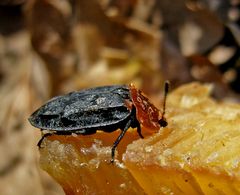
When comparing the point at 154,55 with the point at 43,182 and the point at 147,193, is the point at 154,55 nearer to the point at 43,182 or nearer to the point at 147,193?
the point at 43,182

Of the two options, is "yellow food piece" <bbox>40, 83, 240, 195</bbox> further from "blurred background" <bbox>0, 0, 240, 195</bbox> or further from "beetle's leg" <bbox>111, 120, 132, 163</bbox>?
"blurred background" <bbox>0, 0, 240, 195</bbox>

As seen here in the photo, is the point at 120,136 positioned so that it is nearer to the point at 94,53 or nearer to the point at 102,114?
the point at 102,114

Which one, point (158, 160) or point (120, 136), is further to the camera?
point (120, 136)

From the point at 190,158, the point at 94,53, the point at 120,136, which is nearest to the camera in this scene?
the point at 190,158

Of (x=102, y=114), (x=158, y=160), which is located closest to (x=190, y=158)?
(x=158, y=160)

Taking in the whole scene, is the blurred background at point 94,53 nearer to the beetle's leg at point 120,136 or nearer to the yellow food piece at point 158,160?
the yellow food piece at point 158,160

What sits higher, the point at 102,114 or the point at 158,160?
the point at 102,114

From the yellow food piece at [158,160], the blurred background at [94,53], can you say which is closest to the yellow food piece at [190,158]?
the yellow food piece at [158,160]
